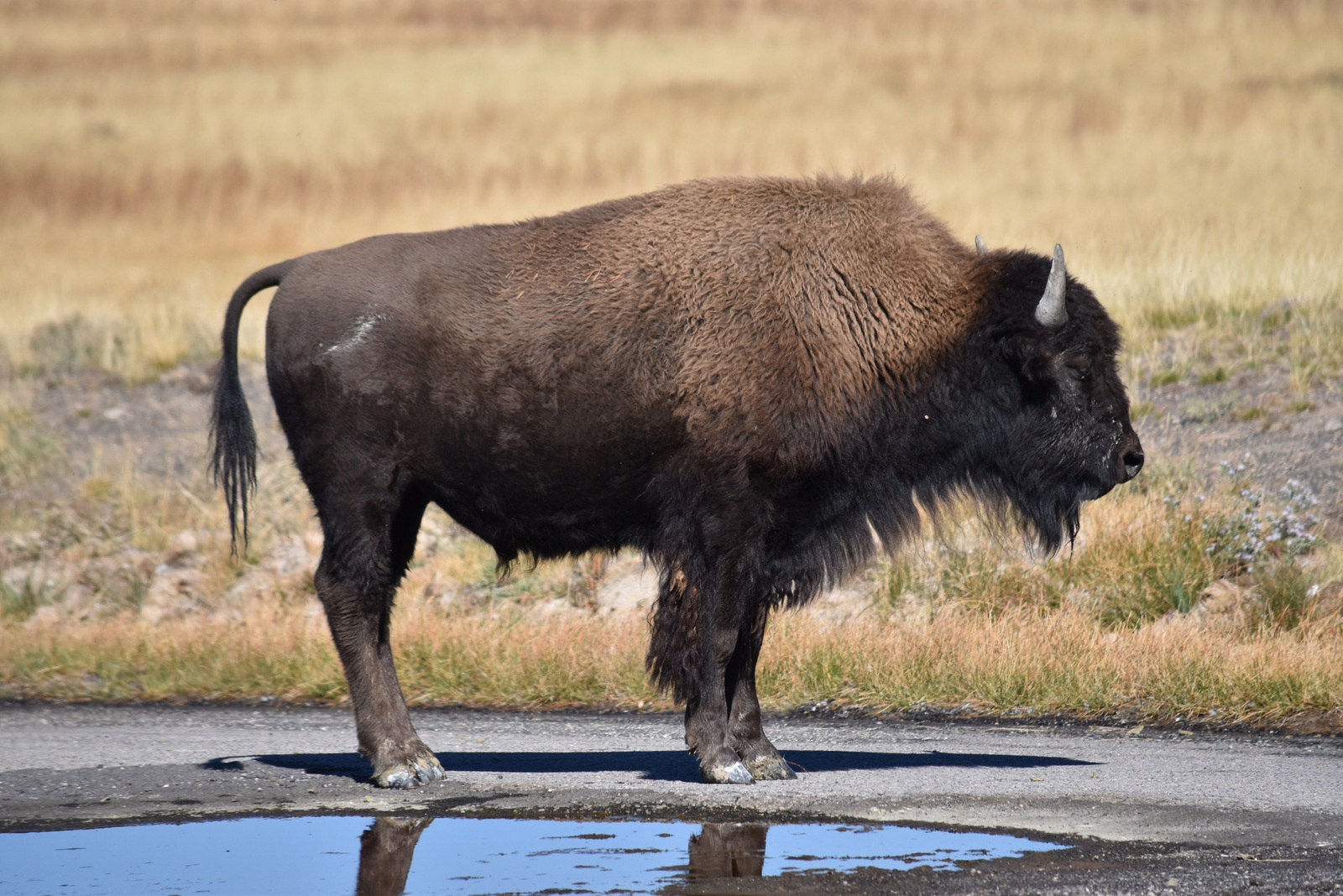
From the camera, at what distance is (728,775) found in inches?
283

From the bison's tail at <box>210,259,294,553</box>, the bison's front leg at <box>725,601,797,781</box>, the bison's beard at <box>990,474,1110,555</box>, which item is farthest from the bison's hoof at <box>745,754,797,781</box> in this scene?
the bison's tail at <box>210,259,294,553</box>

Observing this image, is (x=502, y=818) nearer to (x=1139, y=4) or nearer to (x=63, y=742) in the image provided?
(x=63, y=742)

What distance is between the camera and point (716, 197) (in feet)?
26.3

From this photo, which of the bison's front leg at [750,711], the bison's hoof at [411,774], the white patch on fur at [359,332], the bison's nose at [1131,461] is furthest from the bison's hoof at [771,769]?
the white patch on fur at [359,332]

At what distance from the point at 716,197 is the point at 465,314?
1.52 m

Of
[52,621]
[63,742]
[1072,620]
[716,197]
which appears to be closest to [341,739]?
[63,742]

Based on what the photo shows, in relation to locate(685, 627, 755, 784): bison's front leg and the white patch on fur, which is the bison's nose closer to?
locate(685, 627, 755, 784): bison's front leg

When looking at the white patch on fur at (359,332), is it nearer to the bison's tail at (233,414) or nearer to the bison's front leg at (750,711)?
the bison's tail at (233,414)

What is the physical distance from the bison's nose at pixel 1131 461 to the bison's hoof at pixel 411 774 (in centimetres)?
394

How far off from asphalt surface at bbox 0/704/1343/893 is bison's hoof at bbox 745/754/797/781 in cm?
14

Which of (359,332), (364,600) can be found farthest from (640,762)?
(359,332)

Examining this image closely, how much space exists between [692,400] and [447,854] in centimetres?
267

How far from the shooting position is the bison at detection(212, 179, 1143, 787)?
7.43 meters

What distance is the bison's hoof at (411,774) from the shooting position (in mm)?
7215
